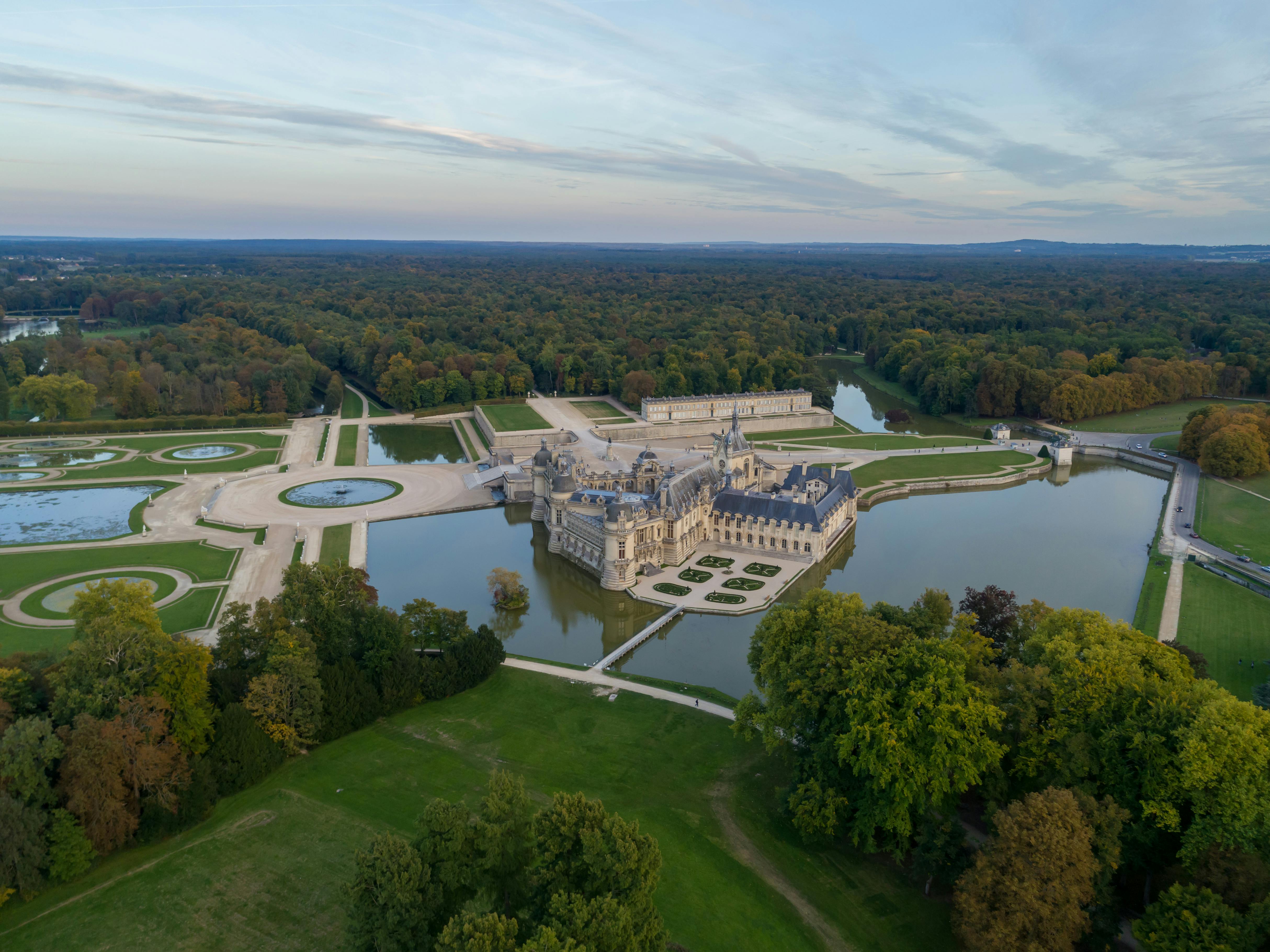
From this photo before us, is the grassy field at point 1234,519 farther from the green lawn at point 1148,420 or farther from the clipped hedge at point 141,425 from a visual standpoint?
the clipped hedge at point 141,425

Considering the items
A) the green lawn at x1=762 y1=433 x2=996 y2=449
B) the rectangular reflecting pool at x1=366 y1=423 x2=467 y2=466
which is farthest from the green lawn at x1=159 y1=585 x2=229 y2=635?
the green lawn at x1=762 y1=433 x2=996 y2=449

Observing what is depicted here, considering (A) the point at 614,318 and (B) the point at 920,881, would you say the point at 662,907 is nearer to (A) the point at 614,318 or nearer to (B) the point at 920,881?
(B) the point at 920,881

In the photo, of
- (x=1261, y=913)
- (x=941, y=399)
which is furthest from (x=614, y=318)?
(x=1261, y=913)

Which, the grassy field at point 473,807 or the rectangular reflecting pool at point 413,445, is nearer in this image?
the grassy field at point 473,807

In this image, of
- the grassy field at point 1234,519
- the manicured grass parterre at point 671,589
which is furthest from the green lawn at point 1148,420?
the manicured grass parterre at point 671,589

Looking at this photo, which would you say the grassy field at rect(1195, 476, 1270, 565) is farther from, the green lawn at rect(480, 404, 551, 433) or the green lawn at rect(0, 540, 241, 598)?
the green lawn at rect(0, 540, 241, 598)

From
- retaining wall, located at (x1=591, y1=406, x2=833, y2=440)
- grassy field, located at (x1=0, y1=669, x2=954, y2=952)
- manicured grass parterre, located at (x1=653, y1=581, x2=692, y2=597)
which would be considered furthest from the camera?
retaining wall, located at (x1=591, y1=406, x2=833, y2=440)

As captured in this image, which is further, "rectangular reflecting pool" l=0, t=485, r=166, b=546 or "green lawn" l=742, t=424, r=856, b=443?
"green lawn" l=742, t=424, r=856, b=443
